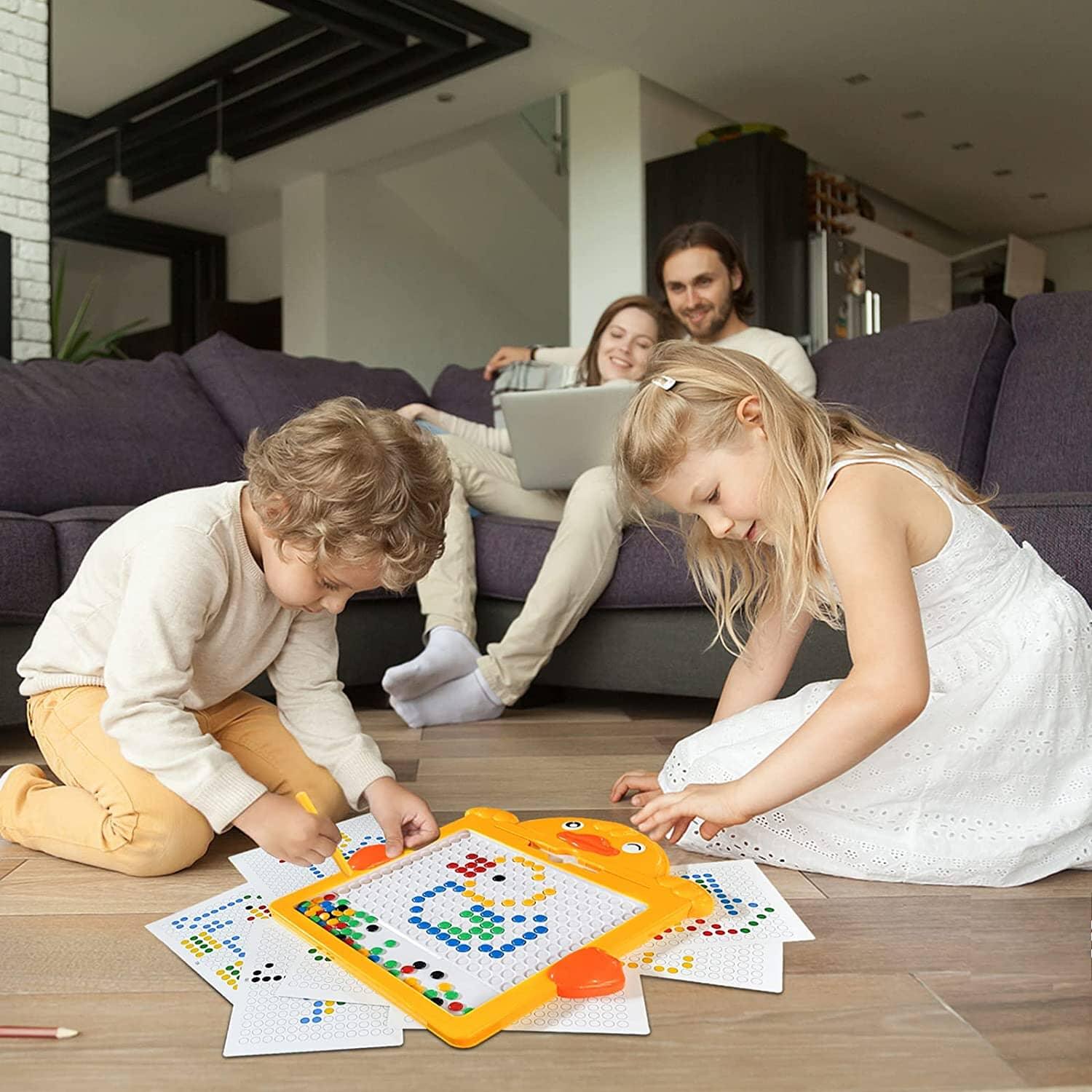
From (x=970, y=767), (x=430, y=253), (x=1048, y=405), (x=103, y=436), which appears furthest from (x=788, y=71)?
(x=970, y=767)

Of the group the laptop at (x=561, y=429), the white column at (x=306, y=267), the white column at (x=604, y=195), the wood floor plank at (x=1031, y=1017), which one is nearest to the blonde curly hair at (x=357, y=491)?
the wood floor plank at (x=1031, y=1017)

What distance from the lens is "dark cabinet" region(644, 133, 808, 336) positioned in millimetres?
4582

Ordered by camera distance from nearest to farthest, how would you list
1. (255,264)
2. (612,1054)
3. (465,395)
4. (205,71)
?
(612,1054)
(465,395)
(205,71)
(255,264)

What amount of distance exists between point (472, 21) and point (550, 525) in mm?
2999

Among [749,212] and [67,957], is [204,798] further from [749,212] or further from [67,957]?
[749,212]

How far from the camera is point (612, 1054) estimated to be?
0.73 metres

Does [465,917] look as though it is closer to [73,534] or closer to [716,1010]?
[716,1010]

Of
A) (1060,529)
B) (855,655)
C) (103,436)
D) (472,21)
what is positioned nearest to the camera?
(855,655)

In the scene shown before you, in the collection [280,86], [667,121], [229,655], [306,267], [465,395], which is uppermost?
[280,86]

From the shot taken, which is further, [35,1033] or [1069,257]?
[1069,257]

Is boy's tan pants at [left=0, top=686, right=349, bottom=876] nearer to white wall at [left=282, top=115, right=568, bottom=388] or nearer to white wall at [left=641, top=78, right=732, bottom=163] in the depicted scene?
white wall at [left=641, top=78, right=732, bottom=163]

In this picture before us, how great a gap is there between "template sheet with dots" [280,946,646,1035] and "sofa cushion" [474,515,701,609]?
1132 mm

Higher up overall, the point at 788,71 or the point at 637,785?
the point at 788,71

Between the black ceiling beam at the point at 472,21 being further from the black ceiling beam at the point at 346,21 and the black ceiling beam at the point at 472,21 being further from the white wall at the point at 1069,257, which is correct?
the white wall at the point at 1069,257
